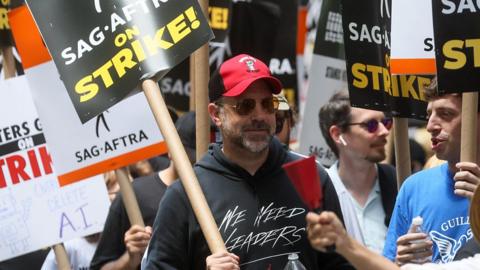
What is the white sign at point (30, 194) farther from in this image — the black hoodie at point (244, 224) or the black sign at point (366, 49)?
the black hoodie at point (244, 224)

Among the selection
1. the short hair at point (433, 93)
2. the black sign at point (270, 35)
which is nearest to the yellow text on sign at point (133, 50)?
the short hair at point (433, 93)

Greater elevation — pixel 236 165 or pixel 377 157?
pixel 236 165

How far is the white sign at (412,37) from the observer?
6.44m

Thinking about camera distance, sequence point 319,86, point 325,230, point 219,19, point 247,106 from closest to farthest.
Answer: point 325,230, point 247,106, point 219,19, point 319,86

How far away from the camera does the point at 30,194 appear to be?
8320 mm

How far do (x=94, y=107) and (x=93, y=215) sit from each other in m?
2.05

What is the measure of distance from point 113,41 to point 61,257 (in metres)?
1.98

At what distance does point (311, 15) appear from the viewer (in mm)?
19047

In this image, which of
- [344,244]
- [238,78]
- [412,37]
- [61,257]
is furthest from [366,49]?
[344,244]

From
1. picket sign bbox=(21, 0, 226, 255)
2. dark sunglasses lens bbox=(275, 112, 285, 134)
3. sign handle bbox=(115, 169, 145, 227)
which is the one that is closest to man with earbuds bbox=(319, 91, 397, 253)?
dark sunglasses lens bbox=(275, 112, 285, 134)

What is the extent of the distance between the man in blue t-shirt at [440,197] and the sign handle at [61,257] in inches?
90.5

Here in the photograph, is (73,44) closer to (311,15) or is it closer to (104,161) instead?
(104,161)

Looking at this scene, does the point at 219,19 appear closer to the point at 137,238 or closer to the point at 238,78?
the point at 137,238

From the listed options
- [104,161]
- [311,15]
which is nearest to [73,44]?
[104,161]
